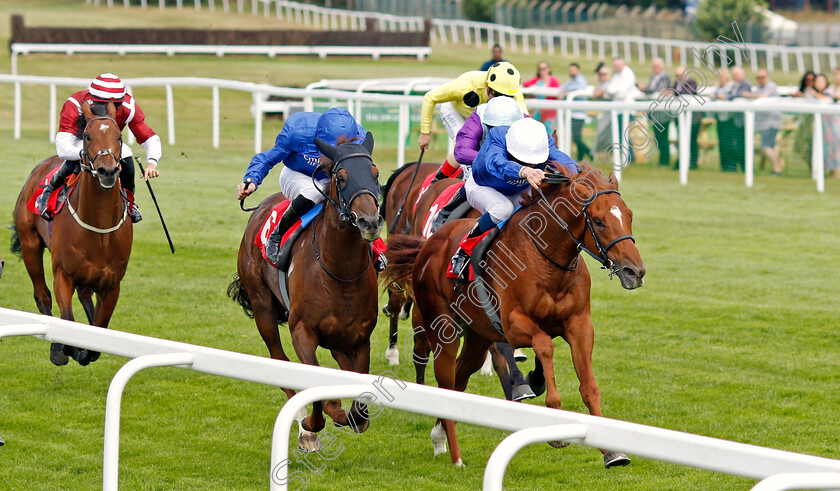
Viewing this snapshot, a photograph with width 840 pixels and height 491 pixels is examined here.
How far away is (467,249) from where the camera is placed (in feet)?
17.0

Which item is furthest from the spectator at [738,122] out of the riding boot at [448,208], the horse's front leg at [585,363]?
the horse's front leg at [585,363]

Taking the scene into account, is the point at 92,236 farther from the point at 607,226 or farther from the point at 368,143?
the point at 607,226

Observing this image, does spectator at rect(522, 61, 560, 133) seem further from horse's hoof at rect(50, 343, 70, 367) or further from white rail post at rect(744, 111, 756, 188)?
horse's hoof at rect(50, 343, 70, 367)

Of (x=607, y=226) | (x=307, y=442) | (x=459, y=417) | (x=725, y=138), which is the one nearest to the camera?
(x=459, y=417)

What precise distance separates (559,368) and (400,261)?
64.6 inches

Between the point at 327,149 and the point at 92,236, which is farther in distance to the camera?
the point at 92,236

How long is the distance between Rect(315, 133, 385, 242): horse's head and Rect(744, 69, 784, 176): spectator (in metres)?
9.69

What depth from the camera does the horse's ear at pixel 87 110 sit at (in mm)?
6184

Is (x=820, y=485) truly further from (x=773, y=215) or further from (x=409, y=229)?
(x=773, y=215)

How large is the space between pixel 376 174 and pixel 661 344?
10.8 feet

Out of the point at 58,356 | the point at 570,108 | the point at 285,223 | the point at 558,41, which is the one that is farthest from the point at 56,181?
the point at 558,41

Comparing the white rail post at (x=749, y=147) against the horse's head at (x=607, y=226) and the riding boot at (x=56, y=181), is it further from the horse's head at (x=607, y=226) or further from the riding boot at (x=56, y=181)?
the horse's head at (x=607, y=226)

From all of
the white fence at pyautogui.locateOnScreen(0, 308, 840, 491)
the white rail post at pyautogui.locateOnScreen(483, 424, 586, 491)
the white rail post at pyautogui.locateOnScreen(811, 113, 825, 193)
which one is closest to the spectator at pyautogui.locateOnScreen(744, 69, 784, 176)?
the white rail post at pyautogui.locateOnScreen(811, 113, 825, 193)

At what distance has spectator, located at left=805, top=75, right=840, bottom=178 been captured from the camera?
13258 mm
